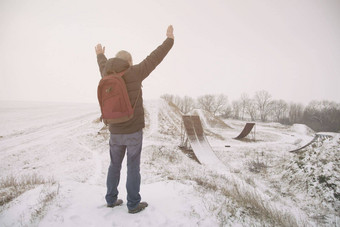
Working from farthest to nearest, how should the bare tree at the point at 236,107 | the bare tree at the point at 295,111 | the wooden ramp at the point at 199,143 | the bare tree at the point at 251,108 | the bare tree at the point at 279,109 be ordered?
1. the bare tree at the point at 236,107
2. the bare tree at the point at 279,109
3. the bare tree at the point at 251,108
4. the bare tree at the point at 295,111
5. the wooden ramp at the point at 199,143

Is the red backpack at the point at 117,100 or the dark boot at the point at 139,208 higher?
the red backpack at the point at 117,100

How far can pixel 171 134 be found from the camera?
18531 millimetres

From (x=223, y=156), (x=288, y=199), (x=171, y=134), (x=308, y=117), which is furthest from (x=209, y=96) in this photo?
(x=288, y=199)

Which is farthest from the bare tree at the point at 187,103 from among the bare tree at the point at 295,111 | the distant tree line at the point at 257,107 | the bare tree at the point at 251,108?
the bare tree at the point at 295,111

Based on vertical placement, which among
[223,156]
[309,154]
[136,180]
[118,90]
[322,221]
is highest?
[118,90]

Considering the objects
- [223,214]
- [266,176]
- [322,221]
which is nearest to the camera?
[223,214]

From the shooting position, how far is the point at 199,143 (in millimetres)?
12500

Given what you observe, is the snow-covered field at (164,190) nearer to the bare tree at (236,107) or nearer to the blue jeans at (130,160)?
the blue jeans at (130,160)

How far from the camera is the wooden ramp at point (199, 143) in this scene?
33.4 feet

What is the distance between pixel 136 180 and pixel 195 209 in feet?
3.50

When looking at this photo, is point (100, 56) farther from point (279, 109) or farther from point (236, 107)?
point (279, 109)

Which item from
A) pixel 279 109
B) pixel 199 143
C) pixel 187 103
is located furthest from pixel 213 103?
pixel 199 143

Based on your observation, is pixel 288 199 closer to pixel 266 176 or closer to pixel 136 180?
pixel 266 176

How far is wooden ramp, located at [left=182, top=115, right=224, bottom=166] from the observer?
10188 millimetres
